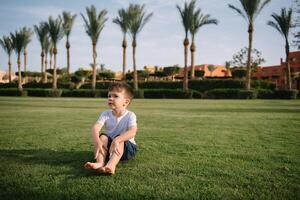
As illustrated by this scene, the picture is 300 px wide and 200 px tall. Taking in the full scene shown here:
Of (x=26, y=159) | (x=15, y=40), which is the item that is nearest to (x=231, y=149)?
(x=26, y=159)

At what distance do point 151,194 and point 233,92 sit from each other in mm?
29967

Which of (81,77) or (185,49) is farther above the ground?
(185,49)

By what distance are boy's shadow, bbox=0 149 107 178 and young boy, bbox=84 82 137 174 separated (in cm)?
28

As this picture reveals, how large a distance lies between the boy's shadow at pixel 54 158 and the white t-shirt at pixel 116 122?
51cm

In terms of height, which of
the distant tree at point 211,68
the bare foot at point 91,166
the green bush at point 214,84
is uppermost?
the distant tree at point 211,68

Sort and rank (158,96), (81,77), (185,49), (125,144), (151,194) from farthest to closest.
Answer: (81,77) < (185,49) < (158,96) < (125,144) < (151,194)

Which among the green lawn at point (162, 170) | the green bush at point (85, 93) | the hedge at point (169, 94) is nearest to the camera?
the green lawn at point (162, 170)

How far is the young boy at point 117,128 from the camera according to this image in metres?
3.35

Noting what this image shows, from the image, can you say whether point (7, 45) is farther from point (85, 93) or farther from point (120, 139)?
point (120, 139)

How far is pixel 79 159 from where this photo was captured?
151 inches

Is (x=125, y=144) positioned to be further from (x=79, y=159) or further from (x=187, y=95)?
(x=187, y=95)

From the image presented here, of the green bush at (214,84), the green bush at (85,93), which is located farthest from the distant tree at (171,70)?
the green bush at (85,93)

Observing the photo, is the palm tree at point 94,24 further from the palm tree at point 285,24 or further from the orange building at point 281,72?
the orange building at point 281,72

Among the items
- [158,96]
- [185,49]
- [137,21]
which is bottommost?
[158,96]
